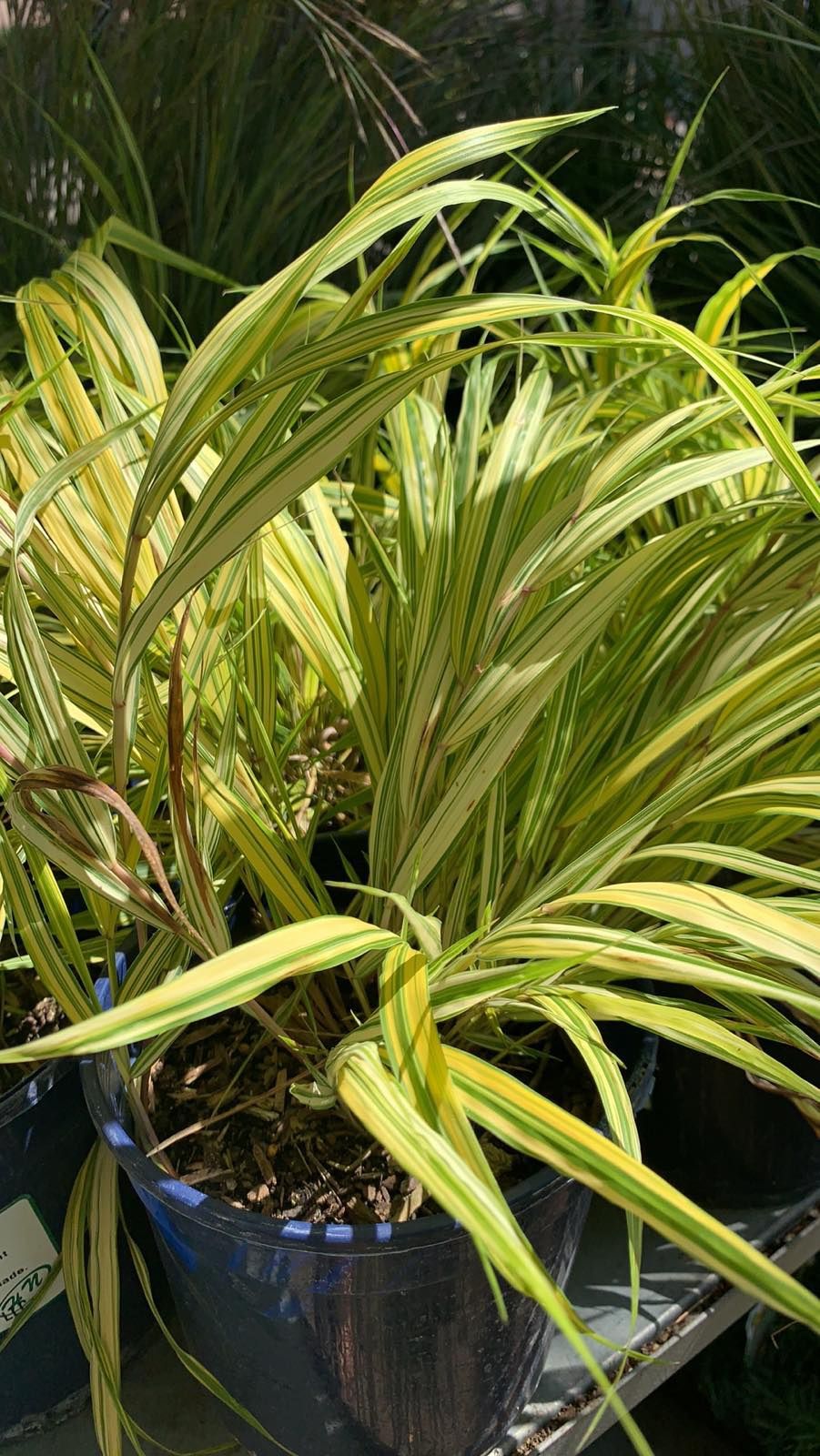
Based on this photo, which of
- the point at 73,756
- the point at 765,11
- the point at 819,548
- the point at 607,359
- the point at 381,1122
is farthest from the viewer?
the point at 765,11

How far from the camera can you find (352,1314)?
398mm

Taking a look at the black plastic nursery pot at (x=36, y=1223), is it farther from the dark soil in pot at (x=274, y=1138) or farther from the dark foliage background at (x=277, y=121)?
the dark foliage background at (x=277, y=121)

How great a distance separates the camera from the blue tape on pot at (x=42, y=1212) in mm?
473

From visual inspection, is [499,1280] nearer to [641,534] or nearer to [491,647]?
[491,647]

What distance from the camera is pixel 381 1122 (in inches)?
10.8

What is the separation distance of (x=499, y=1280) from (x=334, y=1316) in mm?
59

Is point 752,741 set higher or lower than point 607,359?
lower

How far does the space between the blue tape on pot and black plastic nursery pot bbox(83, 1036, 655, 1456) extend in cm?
6

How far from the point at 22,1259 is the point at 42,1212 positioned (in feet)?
0.07

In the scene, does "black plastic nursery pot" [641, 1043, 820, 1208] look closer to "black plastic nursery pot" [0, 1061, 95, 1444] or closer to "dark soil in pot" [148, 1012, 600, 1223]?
"dark soil in pot" [148, 1012, 600, 1223]

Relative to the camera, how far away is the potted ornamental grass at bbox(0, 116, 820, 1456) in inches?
13.2

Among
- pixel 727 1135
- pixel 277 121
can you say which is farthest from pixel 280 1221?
pixel 277 121

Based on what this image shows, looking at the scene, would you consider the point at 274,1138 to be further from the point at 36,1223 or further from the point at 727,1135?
the point at 727,1135

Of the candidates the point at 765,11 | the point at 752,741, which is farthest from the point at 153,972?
the point at 765,11
